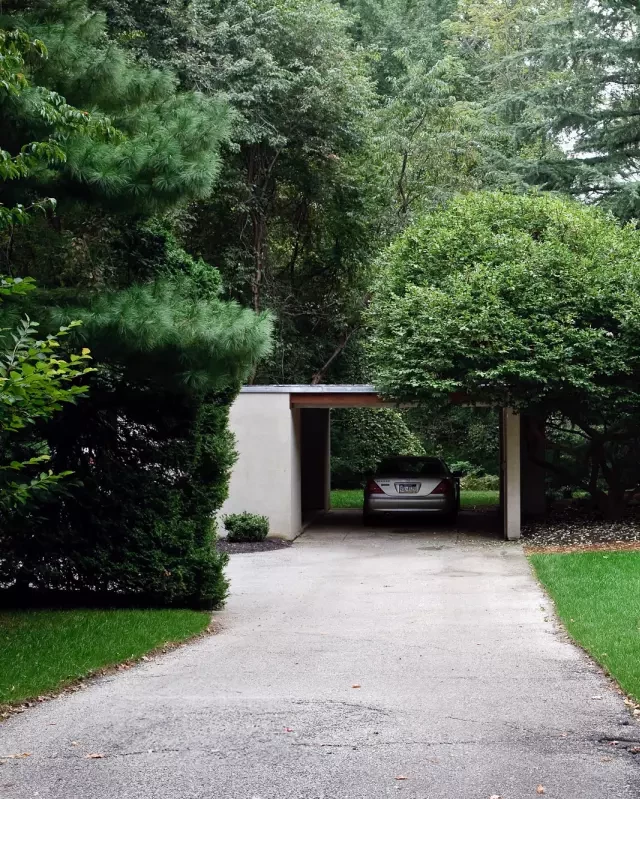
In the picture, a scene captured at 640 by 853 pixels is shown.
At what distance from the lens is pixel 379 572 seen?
50.0 feet

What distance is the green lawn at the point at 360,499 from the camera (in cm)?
2802

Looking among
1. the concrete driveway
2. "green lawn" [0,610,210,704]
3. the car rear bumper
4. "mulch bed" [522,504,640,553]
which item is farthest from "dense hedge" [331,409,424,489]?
"green lawn" [0,610,210,704]

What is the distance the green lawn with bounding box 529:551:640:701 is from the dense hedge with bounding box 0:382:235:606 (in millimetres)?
4144

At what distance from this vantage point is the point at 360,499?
30.4 m

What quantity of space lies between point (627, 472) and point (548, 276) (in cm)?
497

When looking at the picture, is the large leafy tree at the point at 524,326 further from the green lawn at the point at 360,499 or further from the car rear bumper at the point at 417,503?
the green lawn at the point at 360,499

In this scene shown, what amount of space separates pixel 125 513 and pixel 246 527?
764 centimetres

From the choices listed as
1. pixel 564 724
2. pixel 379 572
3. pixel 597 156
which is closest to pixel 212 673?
pixel 564 724

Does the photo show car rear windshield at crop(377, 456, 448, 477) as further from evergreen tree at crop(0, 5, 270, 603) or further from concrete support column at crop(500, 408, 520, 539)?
evergreen tree at crop(0, 5, 270, 603)

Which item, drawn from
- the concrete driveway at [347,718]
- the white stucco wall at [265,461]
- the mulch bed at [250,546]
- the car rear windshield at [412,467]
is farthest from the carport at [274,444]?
the concrete driveway at [347,718]

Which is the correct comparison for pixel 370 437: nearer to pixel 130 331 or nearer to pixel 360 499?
pixel 360 499

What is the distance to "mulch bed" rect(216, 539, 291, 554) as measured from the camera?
17.8m

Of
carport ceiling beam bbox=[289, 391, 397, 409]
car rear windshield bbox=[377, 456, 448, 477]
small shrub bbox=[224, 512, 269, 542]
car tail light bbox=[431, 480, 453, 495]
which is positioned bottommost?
small shrub bbox=[224, 512, 269, 542]

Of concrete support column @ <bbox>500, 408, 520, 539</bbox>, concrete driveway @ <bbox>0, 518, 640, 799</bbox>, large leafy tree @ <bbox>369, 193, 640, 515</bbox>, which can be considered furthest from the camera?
concrete support column @ <bbox>500, 408, 520, 539</bbox>
